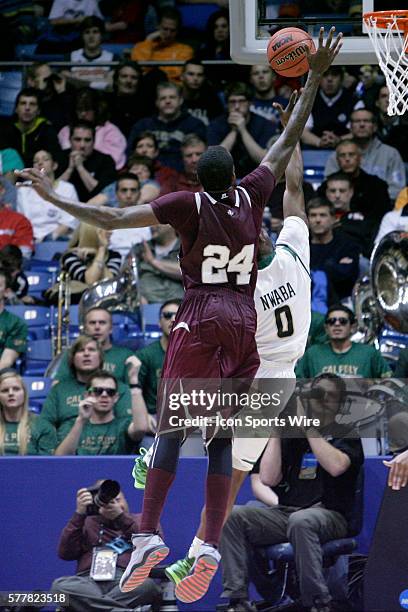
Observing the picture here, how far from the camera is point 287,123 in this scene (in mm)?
7648

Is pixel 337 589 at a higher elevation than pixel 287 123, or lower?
lower

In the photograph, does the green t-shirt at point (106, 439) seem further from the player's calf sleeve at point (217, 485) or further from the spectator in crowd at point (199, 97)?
the spectator in crowd at point (199, 97)

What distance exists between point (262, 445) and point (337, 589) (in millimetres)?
1945

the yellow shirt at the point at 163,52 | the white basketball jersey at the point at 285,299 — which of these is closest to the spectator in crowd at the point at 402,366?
the white basketball jersey at the point at 285,299

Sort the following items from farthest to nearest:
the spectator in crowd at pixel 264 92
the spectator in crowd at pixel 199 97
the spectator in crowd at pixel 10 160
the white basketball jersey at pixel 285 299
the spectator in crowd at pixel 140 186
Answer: the spectator in crowd at pixel 199 97 → the spectator in crowd at pixel 264 92 → the spectator in crowd at pixel 10 160 → the spectator in crowd at pixel 140 186 → the white basketball jersey at pixel 285 299

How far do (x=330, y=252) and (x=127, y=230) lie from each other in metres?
2.18

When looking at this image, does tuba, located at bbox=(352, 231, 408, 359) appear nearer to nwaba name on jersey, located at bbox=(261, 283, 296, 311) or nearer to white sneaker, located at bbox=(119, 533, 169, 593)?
nwaba name on jersey, located at bbox=(261, 283, 296, 311)

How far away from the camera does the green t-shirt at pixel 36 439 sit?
10102mm

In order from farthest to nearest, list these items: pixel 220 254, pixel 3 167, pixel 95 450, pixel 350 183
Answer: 1. pixel 3 167
2. pixel 350 183
3. pixel 95 450
4. pixel 220 254

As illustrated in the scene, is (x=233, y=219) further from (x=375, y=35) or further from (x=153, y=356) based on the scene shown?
(x=153, y=356)

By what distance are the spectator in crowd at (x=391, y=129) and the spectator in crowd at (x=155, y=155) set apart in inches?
89.4

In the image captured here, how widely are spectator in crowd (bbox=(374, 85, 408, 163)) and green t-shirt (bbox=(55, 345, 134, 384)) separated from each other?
424 centimetres

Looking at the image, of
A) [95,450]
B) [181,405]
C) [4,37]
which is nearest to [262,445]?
[181,405]

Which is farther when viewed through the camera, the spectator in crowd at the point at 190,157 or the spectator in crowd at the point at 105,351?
the spectator in crowd at the point at 190,157
